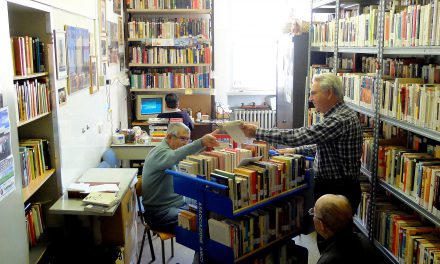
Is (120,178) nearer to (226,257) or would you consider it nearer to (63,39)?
(63,39)

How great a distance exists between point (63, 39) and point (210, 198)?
198 cm

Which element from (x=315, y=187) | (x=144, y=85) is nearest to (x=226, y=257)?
(x=315, y=187)

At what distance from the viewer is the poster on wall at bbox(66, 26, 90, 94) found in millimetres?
3889

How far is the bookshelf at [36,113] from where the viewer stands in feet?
9.51

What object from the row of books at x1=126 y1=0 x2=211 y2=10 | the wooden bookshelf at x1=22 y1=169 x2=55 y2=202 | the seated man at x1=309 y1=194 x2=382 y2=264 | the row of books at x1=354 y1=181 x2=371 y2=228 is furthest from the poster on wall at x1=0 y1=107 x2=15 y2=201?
the row of books at x1=126 y1=0 x2=211 y2=10

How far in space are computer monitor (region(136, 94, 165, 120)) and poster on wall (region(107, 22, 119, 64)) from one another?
38.6 inches

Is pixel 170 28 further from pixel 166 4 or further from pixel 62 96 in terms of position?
pixel 62 96

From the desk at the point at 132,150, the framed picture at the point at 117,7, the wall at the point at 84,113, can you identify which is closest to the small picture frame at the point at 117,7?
the framed picture at the point at 117,7

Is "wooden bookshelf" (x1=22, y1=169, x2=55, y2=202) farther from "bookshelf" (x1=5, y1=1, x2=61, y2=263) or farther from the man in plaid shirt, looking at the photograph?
the man in plaid shirt

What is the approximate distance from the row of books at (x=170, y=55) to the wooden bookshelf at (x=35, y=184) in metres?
3.85

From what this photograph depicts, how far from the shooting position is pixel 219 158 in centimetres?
299

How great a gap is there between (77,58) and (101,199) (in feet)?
5.03

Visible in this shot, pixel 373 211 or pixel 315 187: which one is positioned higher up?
pixel 315 187

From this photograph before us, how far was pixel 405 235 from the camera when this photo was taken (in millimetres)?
3150
